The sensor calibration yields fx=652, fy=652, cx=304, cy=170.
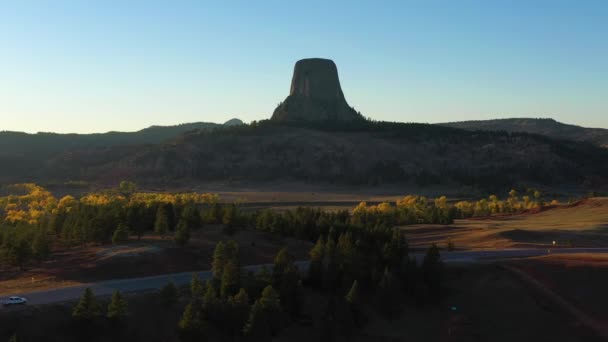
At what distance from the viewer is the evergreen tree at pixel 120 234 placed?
5700cm

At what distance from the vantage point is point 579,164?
616 feet

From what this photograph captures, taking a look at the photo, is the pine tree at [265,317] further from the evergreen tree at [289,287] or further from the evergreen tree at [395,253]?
the evergreen tree at [395,253]

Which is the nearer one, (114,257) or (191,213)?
(114,257)

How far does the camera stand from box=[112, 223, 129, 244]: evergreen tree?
5700 cm

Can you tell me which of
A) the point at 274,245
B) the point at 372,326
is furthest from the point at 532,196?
the point at 372,326

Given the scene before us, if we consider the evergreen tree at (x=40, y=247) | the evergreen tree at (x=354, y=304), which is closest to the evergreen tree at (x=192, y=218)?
the evergreen tree at (x=40, y=247)

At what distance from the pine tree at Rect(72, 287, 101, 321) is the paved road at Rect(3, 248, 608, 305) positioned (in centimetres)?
344

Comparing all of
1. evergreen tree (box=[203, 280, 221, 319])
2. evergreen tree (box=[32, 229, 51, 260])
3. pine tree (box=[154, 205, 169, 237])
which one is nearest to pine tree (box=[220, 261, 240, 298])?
evergreen tree (box=[203, 280, 221, 319])

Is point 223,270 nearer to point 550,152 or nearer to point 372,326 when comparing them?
point 372,326

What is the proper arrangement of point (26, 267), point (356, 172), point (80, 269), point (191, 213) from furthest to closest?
1. point (356, 172)
2. point (191, 213)
3. point (26, 267)
4. point (80, 269)

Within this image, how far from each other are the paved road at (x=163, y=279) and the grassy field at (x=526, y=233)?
5.98 m

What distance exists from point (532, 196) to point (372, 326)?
113 m

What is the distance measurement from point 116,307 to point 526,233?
47.8 m

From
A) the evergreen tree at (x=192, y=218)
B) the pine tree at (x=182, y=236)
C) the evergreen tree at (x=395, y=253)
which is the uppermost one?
the evergreen tree at (x=192, y=218)
